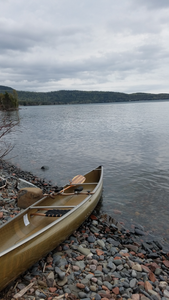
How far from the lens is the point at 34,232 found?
6594mm

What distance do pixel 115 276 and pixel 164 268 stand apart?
1795 millimetres

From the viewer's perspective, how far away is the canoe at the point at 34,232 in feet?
15.8

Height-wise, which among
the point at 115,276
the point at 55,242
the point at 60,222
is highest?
the point at 60,222

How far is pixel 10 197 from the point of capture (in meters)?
9.73

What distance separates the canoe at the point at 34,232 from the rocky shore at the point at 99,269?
35 cm

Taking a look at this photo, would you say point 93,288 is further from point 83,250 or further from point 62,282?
point 83,250

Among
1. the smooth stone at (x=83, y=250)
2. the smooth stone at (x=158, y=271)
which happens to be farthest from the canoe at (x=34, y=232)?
the smooth stone at (x=158, y=271)

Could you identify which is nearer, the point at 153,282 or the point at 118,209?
the point at 153,282

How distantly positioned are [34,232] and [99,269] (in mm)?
2312

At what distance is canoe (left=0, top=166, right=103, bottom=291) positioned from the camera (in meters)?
4.80

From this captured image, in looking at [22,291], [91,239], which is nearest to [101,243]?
[91,239]

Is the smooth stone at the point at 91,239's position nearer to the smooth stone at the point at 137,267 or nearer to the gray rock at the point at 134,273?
the smooth stone at the point at 137,267

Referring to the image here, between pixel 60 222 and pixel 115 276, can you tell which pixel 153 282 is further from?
pixel 60 222

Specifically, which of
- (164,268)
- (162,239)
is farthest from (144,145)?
(164,268)
